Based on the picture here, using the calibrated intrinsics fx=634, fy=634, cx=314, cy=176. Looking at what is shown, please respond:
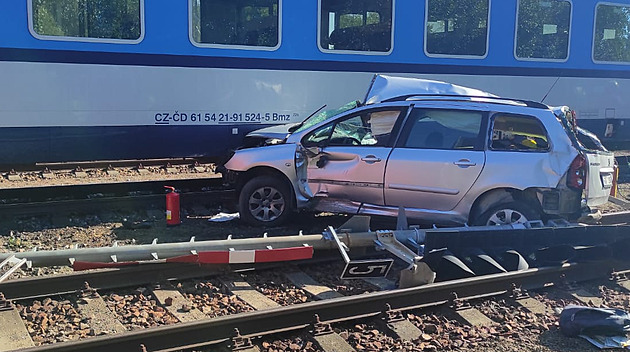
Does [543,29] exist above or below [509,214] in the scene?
above

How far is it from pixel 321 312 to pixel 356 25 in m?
6.22

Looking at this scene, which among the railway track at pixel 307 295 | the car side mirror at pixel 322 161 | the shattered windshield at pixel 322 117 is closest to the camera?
the railway track at pixel 307 295

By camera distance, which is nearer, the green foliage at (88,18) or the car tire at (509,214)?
the car tire at (509,214)

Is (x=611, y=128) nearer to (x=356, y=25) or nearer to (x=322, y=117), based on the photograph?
(x=356, y=25)

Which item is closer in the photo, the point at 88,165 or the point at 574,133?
the point at 574,133

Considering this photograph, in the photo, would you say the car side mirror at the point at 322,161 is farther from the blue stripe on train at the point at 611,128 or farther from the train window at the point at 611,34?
the train window at the point at 611,34

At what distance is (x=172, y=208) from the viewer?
26.9 ft

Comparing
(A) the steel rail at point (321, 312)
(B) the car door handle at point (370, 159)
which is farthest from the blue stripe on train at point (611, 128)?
(A) the steel rail at point (321, 312)

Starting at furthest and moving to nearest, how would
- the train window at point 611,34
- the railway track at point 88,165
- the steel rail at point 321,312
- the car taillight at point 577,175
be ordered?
the train window at point 611,34, the railway track at point 88,165, the car taillight at point 577,175, the steel rail at point 321,312

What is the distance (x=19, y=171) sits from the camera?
11.5 metres

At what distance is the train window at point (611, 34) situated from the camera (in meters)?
12.4

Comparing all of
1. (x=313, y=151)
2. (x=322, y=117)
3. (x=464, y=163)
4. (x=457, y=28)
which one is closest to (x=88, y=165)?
(x=322, y=117)

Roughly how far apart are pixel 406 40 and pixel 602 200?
4478 millimetres

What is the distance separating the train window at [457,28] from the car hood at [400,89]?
6.80ft
